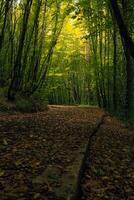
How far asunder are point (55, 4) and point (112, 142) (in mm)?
14649

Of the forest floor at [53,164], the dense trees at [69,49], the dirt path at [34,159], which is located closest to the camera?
the dirt path at [34,159]

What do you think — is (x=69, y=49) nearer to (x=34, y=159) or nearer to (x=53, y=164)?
(x=34, y=159)

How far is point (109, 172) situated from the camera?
634 cm

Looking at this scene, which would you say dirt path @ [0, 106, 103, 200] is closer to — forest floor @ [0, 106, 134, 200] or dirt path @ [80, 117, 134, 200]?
forest floor @ [0, 106, 134, 200]

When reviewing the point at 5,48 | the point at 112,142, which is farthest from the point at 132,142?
the point at 5,48

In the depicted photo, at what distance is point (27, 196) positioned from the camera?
159 inches

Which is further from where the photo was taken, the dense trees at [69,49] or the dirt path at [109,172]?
the dense trees at [69,49]

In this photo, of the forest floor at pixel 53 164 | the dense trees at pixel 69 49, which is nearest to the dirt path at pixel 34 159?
the forest floor at pixel 53 164

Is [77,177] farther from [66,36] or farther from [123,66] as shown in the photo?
[66,36]

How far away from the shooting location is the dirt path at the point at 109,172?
5180 millimetres

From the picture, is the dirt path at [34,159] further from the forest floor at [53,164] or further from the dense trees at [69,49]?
the dense trees at [69,49]

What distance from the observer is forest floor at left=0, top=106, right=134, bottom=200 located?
446cm

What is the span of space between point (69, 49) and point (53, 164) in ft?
137

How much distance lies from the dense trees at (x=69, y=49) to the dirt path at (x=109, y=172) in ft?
10.2
